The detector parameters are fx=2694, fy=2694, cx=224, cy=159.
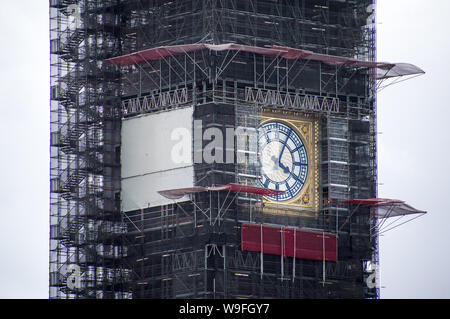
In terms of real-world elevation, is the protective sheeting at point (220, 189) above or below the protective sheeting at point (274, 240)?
above

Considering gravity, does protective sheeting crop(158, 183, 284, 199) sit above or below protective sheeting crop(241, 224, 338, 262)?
above

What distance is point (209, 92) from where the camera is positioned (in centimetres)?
19788

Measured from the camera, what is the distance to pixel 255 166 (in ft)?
650

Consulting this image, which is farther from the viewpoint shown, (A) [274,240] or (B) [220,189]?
(A) [274,240]

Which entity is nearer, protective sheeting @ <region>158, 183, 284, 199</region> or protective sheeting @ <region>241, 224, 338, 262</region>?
protective sheeting @ <region>158, 183, 284, 199</region>

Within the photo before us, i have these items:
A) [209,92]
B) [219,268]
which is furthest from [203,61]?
[219,268]

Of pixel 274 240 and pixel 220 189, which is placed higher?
Answer: pixel 220 189

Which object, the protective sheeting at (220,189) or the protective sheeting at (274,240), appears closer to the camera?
Result: the protective sheeting at (220,189)

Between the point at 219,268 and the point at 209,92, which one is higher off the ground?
the point at 209,92
